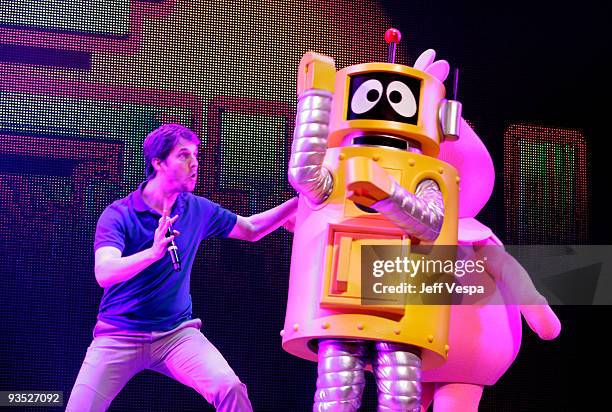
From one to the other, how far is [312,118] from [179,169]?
0.69 m

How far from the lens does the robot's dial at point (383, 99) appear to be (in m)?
2.56

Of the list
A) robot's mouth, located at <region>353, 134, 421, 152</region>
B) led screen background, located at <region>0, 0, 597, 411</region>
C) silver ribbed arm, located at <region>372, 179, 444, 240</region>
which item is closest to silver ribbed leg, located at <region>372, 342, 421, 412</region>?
silver ribbed arm, located at <region>372, 179, 444, 240</region>

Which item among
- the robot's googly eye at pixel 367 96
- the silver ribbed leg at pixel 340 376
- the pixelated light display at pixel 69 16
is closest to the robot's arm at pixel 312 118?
the robot's googly eye at pixel 367 96

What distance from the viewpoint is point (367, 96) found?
2.57 m

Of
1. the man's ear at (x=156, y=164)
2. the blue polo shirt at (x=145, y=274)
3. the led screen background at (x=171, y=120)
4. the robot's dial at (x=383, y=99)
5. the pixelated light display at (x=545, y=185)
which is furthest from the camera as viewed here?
the pixelated light display at (x=545, y=185)

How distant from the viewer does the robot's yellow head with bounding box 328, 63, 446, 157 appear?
8.39ft

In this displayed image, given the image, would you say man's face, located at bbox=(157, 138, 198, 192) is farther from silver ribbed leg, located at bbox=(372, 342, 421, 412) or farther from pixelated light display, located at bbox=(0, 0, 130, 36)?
silver ribbed leg, located at bbox=(372, 342, 421, 412)

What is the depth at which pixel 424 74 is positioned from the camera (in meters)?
2.63

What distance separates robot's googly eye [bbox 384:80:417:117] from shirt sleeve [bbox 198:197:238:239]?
2.39ft

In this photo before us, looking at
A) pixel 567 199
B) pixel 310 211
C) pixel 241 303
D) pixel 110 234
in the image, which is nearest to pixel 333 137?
pixel 310 211

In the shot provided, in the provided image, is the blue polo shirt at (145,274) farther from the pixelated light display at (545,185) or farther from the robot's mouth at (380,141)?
the pixelated light display at (545,185)

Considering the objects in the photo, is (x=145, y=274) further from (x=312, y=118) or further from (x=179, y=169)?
(x=312, y=118)

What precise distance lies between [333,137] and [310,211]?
22 centimetres

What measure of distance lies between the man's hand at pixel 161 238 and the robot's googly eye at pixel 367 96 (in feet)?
1.98
